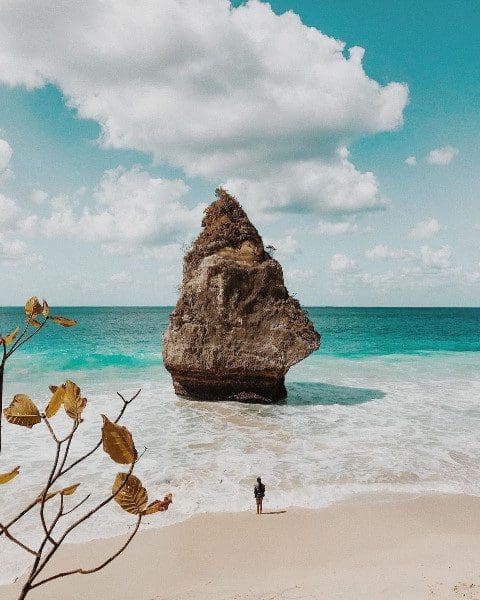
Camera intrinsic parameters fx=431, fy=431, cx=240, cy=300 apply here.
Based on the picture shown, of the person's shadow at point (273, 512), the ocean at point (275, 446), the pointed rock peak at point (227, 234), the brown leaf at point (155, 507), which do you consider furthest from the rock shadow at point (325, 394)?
the brown leaf at point (155, 507)

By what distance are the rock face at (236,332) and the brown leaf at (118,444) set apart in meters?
15.3

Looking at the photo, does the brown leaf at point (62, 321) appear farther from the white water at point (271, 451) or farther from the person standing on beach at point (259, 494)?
the person standing on beach at point (259, 494)

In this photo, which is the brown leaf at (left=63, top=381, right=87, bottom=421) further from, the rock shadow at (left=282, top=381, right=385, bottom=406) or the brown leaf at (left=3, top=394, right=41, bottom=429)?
the rock shadow at (left=282, top=381, right=385, bottom=406)

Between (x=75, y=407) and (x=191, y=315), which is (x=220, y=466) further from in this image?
(x=75, y=407)

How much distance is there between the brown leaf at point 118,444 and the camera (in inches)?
61.1

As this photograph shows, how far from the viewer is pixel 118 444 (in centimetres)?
157

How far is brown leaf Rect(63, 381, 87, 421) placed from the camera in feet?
5.65

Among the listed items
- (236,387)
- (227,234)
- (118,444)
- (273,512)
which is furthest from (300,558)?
(227,234)

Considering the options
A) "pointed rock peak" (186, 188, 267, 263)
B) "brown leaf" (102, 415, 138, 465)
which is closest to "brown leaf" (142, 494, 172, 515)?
"brown leaf" (102, 415, 138, 465)

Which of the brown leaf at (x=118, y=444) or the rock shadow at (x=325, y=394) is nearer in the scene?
the brown leaf at (x=118, y=444)

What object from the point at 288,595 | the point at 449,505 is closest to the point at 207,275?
the point at 449,505

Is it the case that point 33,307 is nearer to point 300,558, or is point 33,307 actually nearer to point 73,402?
point 73,402

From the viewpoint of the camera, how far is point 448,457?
39.2 feet

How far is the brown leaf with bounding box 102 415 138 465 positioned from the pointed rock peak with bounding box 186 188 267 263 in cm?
1678
